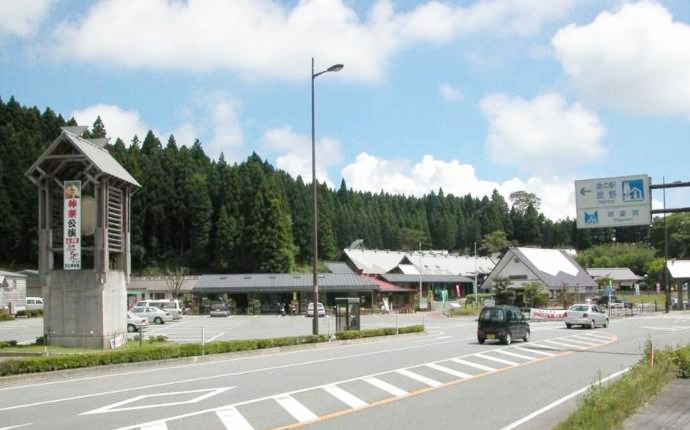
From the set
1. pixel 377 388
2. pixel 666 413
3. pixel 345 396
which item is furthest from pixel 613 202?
pixel 345 396

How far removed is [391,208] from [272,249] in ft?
228

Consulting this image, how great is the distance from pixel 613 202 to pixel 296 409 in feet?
50.4

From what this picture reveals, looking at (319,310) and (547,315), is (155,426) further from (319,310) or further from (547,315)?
(319,310)

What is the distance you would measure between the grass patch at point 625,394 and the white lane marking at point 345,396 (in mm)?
3899

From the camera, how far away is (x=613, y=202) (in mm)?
23375

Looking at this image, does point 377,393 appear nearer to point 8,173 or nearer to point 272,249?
A: point 272,249

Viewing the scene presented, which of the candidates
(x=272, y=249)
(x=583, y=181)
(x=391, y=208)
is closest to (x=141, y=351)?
(x=583, y=181)

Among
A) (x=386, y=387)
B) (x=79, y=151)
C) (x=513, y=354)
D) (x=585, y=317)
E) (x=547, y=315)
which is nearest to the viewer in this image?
(x=386, y=387)

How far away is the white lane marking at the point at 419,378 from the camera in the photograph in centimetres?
1591

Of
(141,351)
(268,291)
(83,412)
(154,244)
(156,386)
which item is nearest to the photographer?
(83,412)

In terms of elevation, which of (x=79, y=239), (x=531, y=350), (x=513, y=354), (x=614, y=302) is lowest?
(x=614, y=302)

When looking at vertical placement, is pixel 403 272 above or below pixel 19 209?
below

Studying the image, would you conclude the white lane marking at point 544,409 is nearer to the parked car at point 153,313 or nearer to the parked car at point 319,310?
the parked car at point 153,313

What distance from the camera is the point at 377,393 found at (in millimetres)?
14242
